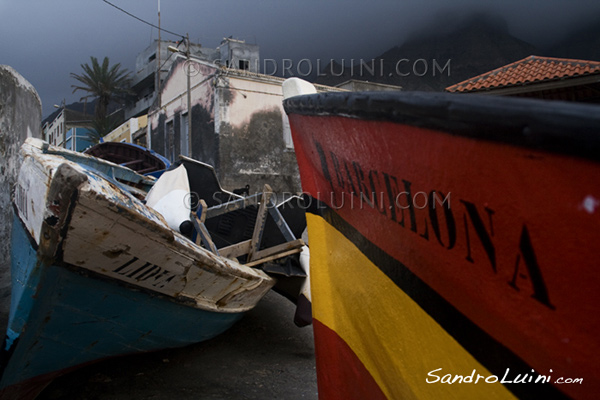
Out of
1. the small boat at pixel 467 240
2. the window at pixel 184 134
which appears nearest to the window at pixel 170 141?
the window at pixel 184 134

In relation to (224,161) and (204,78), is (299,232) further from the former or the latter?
(204,78)

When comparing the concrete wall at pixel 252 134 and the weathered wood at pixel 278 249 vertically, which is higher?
the concrete wall at pixel 252 134

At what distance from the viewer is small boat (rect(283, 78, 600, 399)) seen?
0.76 meters

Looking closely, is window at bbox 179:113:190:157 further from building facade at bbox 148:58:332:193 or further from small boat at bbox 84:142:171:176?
small boat at bbox 84:142:171:176

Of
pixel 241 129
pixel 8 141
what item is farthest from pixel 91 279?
pixel 241 129

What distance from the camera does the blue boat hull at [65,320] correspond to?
2182 mm

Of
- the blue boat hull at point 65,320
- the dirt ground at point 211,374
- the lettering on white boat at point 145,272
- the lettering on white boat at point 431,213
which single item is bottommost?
the dirt ground at point 211,374

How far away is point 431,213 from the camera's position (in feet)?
3.70

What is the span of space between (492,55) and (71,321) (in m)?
66.5

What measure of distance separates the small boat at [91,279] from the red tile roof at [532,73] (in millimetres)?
7688

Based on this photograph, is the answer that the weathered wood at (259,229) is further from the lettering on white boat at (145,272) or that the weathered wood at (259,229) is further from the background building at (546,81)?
the background building at (546,81)

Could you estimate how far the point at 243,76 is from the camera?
50.9ft

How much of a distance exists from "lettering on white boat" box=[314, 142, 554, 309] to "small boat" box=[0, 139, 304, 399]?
3.78 feet

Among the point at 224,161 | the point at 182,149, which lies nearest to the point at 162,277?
the point at 224,161
